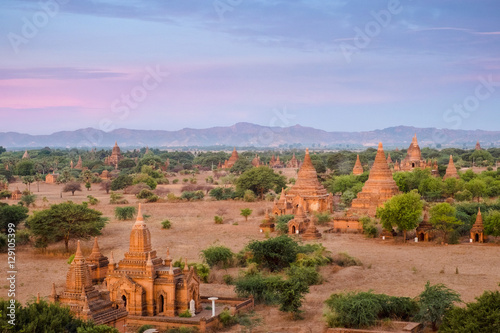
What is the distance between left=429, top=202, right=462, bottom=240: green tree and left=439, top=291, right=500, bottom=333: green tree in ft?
68.8

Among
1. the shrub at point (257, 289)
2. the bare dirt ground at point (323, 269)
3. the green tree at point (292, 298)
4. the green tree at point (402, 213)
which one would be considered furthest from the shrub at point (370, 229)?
the green tree at point (292, 298)

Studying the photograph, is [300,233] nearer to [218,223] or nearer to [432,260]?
[218,223]

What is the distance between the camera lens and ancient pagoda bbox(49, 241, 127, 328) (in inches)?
727

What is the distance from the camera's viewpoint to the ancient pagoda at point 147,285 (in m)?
21.9

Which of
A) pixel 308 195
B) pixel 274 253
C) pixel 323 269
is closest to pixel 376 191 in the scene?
pixel 308 195

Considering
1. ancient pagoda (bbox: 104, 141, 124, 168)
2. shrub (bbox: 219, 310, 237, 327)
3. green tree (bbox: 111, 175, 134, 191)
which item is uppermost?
ancient pagoda (bbox: 104, 141, 124, 168)

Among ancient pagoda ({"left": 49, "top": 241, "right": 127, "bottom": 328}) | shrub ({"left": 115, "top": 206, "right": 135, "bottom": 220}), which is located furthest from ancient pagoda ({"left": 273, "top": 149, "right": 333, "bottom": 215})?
ancient pagoda ({"left": 49, "top": 241, "right": 127, "bottom": 328})

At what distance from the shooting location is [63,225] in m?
35.6

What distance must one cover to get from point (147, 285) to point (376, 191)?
1225 inches

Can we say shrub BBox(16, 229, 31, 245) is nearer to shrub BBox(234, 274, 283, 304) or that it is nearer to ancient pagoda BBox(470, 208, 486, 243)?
shrub BBox(234, 274, 283, 304)

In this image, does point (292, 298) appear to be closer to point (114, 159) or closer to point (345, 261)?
point (345, 261)

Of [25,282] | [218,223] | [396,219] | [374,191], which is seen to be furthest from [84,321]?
[374,191]

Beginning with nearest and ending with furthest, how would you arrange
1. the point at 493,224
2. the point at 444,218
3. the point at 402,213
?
the point at 493,224 < the point at 444,218 < the point at 402,213

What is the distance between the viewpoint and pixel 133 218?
1988 inches
